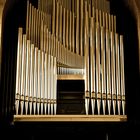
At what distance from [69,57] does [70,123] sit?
2.94 ft

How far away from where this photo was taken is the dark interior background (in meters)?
4.64

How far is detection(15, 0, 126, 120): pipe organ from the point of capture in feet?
15.2

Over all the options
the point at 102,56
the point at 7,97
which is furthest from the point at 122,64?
the point at 7,97

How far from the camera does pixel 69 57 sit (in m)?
4.77

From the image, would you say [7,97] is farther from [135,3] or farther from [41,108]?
[135,3]

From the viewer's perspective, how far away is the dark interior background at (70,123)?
183 inches

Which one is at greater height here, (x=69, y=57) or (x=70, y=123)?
(x=69, y=57)

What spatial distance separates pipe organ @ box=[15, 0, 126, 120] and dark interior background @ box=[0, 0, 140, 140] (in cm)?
16

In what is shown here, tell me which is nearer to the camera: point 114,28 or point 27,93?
point 27,93

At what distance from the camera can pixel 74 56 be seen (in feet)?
15.7

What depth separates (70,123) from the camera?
469 cm

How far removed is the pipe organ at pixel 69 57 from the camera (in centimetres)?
463

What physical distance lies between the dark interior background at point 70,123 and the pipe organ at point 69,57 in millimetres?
163

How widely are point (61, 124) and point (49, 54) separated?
0.97m
